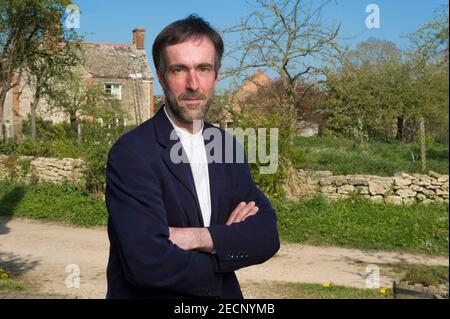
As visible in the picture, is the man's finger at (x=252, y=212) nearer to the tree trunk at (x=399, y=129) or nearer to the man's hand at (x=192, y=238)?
the man's hand at (x=192, y=238)

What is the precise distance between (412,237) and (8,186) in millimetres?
10048

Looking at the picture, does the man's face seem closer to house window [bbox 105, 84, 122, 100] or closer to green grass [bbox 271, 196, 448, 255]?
green grass [bbox 271, 196, 448, 255]

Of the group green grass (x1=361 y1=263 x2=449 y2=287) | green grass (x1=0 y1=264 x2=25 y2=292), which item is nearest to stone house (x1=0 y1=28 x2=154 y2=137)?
green grass (x1=0 y1=264 x2=25 y2=292)

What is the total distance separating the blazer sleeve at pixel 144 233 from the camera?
5.55ft

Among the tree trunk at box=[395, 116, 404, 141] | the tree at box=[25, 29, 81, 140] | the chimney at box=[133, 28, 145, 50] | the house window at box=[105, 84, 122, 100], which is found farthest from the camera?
the chimney at box=[133, 28, 145, 50]

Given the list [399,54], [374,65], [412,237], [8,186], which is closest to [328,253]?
[412,237]

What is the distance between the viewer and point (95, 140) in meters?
13.4

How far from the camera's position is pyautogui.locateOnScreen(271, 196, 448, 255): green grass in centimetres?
893

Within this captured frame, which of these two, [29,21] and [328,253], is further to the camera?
[29,21]

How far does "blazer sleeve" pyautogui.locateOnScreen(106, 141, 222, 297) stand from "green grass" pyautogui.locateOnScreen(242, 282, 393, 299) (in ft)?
15.6

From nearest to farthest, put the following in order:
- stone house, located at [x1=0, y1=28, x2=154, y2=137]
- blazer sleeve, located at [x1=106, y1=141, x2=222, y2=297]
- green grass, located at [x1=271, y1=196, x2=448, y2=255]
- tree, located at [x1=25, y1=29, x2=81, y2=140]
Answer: blazer sleeve, located at [x1=106, y1=141, x2=222, y2=297] → green grass, located at [x1=271, y1=196, x2=448, y2=255] → tree, located at [x1=25, y1=29, x2=81, y2=140] → stone house, located at [x1=0, y1=28, x2=154, y2=137]

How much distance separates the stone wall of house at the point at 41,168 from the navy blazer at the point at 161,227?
12.1m

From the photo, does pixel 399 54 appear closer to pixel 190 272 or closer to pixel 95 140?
pixel 95 140
